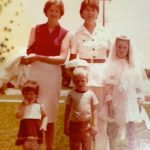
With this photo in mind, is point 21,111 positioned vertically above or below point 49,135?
above

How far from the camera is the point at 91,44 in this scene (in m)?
1.79

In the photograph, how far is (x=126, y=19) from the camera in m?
1.89

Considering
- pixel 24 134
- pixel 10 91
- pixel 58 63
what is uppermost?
pixel 58 63

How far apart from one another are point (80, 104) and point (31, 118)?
21 cm

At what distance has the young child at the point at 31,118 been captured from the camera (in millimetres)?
1738

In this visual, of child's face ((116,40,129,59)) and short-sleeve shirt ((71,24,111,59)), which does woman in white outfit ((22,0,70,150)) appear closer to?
short-sleeve shirt ((71,24,111,59))

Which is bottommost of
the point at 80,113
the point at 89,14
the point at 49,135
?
the point at 49,135

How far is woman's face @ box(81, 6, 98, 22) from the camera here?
5.84ft

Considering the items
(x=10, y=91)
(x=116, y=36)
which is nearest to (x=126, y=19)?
(x=116, y=36)

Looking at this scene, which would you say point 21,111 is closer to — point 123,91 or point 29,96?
point 29,96

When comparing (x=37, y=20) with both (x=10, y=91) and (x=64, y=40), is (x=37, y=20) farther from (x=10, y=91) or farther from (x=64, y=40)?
(x=10, y=91)

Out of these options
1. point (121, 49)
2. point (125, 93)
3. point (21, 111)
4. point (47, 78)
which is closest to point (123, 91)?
point (125, 93)

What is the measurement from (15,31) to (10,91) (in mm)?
265

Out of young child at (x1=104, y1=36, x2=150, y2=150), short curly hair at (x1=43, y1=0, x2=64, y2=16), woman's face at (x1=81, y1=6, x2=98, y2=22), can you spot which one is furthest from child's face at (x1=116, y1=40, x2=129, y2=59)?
short curly hair at (x1=43, y1=0, x2=64, y2=16)
